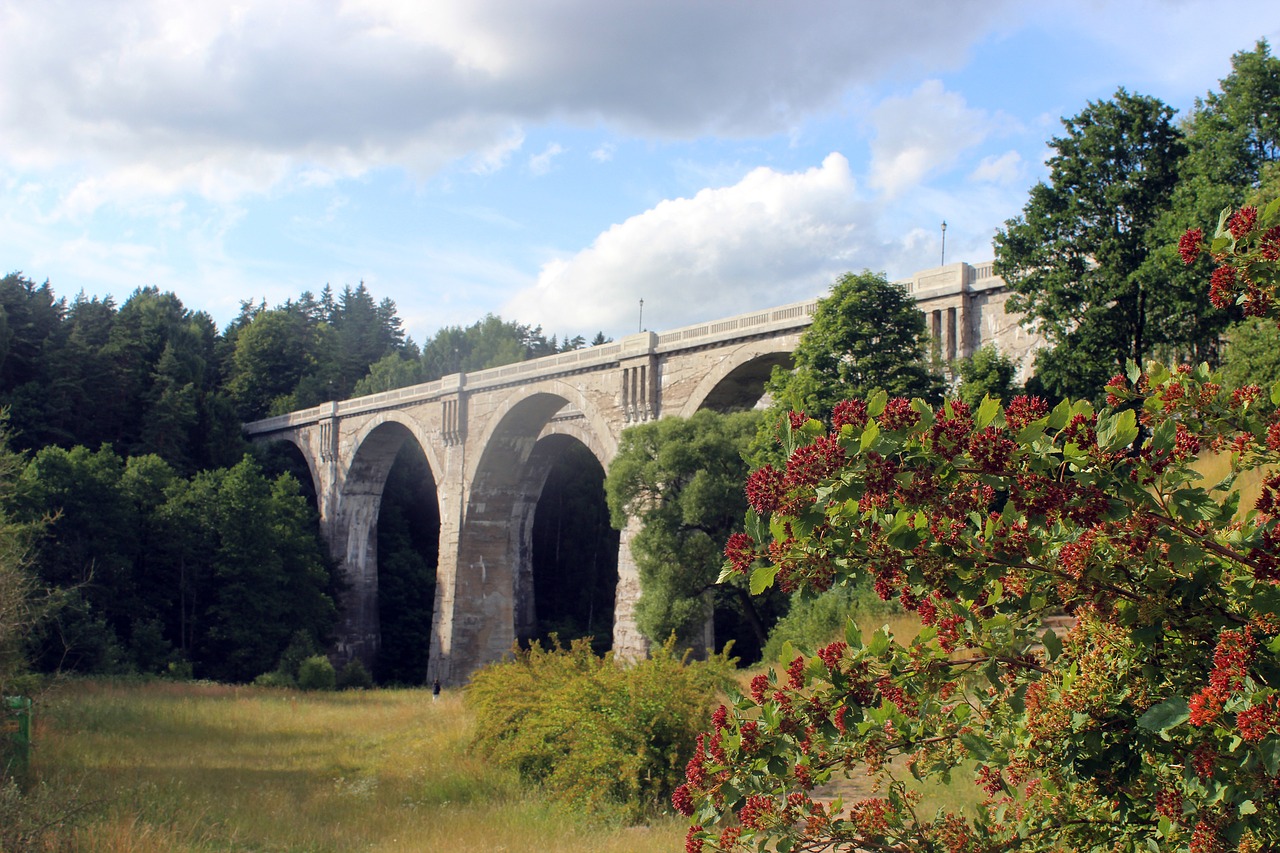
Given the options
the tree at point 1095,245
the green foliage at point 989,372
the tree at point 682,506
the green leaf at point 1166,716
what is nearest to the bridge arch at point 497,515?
the tree at point 682,506

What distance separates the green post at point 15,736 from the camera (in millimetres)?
10047

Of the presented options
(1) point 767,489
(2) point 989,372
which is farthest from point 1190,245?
(2) point 989,372

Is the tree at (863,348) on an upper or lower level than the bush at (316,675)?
upper

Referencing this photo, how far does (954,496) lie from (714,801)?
45.8 inches

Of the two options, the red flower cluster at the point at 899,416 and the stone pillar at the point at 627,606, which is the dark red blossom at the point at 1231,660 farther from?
the stone pillar at the point at 627,606

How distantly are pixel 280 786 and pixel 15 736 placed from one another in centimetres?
312

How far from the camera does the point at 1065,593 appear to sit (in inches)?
106

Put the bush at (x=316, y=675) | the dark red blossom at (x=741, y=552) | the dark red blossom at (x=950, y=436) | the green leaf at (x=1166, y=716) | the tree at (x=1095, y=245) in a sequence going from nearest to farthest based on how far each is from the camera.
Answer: the green leaf at (x=1166, y=716)
the dark red blossom at (x=950, y=436)
the dark red blossom at (x=741, y=552)
the tree at (x=1095, y=245)
the bush at (x=316, y=675)

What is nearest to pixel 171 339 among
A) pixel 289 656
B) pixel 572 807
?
pixel 289 656

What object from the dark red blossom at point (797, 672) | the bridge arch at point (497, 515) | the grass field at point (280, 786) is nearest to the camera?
the dark red blossom at point (797, 672)

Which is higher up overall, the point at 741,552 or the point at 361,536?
the point at 741,552

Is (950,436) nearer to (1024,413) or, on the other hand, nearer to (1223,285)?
(1024,413)

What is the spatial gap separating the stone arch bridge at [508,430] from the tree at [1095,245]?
1.42m

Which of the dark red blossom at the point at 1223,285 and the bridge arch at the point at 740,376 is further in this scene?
the bridge arch at the point at 740,376
